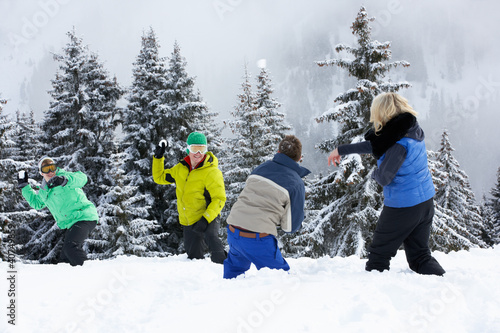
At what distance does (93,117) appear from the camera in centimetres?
1806

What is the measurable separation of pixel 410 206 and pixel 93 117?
18251mm

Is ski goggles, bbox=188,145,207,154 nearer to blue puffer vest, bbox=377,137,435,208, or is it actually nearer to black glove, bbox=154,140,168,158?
black glove, bbox=154,140,168,158

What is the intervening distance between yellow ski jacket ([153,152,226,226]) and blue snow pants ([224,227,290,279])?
5.89 feet

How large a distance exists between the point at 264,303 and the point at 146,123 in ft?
57.8

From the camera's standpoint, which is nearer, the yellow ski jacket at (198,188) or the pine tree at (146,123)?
the yellow ski jacket at (198,188)

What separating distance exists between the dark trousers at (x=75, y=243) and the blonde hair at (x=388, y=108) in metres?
5.06

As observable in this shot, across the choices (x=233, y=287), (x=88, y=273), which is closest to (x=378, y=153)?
(x=233, y=287)

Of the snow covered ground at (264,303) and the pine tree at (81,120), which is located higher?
the pine tree at (81,120)

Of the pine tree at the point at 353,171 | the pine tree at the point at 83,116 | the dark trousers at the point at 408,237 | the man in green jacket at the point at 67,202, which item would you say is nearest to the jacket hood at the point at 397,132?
the dark trousers at the point at 408,237

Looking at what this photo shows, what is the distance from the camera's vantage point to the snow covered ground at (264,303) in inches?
91.6

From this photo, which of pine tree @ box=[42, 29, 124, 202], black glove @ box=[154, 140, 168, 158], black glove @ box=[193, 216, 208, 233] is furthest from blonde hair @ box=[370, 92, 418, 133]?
pine tree @ box=[42, 29, 124, 202]

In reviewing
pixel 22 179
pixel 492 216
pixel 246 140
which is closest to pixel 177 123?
pixel 246 140

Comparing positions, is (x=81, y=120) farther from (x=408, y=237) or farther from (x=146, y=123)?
(x=408, y=237)

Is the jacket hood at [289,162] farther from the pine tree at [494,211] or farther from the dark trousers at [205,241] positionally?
the pine tree at [494,211]
